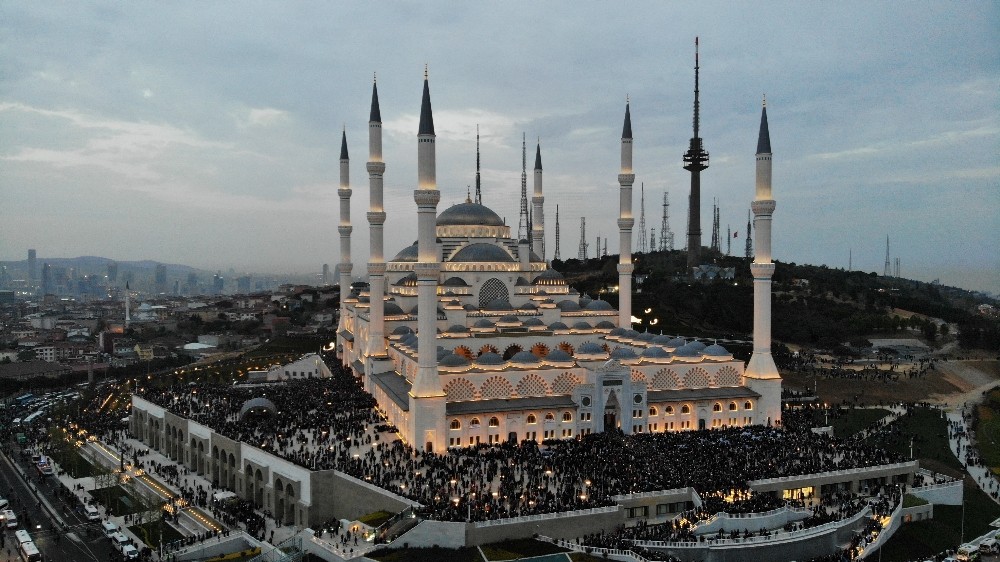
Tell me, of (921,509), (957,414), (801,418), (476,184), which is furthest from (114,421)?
(957,414)

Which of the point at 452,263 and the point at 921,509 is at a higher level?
the point at 452,263

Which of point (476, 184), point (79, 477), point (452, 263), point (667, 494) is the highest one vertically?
point (476, 184)

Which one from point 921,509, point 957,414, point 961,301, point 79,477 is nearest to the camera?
point 921,509

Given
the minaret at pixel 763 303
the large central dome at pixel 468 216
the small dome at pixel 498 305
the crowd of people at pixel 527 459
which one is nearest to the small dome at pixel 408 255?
the large central dome at pixel 468 216

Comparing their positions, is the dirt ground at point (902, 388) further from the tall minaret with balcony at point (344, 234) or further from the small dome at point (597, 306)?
the tall minaret with balcony at point (344, 234)

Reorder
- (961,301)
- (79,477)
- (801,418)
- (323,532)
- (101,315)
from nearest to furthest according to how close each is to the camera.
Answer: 1. (323,532)
2. (79,477)
3. (801,418)
4. (961,301)
5. (101,315)

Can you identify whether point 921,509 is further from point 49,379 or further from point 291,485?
point 49,379

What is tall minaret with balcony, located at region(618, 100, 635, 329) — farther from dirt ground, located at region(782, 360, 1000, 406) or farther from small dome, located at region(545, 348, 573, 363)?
dirt ground, located at region(782, 360, 1000, 406)
